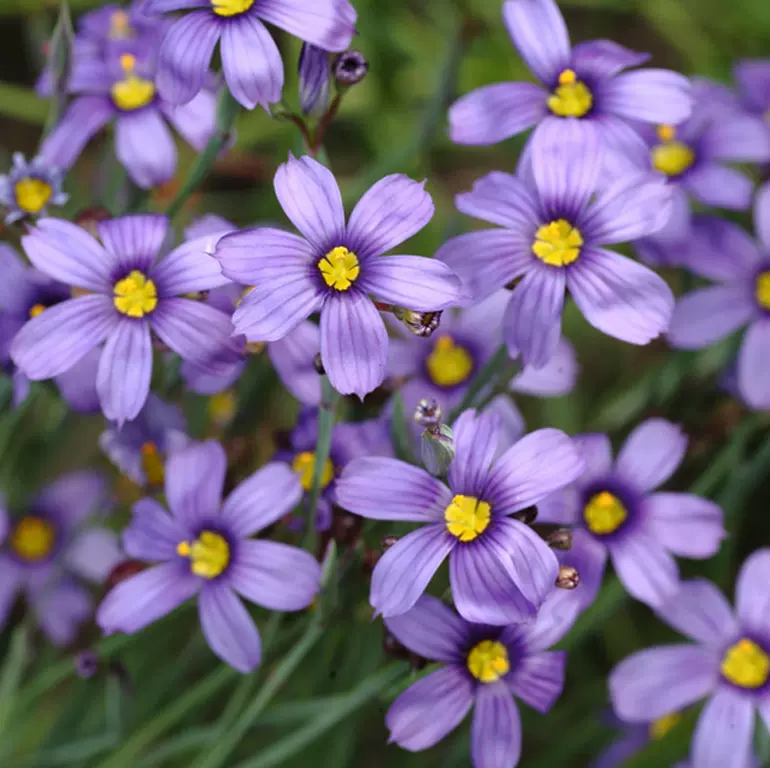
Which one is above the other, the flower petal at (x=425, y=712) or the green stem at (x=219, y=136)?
the green stem at (x=219, y=136)

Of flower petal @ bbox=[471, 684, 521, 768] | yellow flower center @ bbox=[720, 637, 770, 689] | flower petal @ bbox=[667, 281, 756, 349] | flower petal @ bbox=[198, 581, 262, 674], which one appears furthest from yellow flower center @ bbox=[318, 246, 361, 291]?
yellow flower center @ bbox=[720, 637, 770, 689]

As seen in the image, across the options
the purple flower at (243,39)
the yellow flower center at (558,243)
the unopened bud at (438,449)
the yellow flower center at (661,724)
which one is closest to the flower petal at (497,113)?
the yellow flower center at (558,243)

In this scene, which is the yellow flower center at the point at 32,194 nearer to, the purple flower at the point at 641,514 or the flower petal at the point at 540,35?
the flower petal at the point at 540,35

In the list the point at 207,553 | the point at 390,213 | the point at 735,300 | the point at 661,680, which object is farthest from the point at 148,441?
the point at 735,300

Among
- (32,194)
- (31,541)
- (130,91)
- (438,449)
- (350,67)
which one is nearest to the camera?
(438,449)

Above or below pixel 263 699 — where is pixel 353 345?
above

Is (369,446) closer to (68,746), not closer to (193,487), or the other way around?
(193,487)

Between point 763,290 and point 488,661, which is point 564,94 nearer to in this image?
point 763,290
